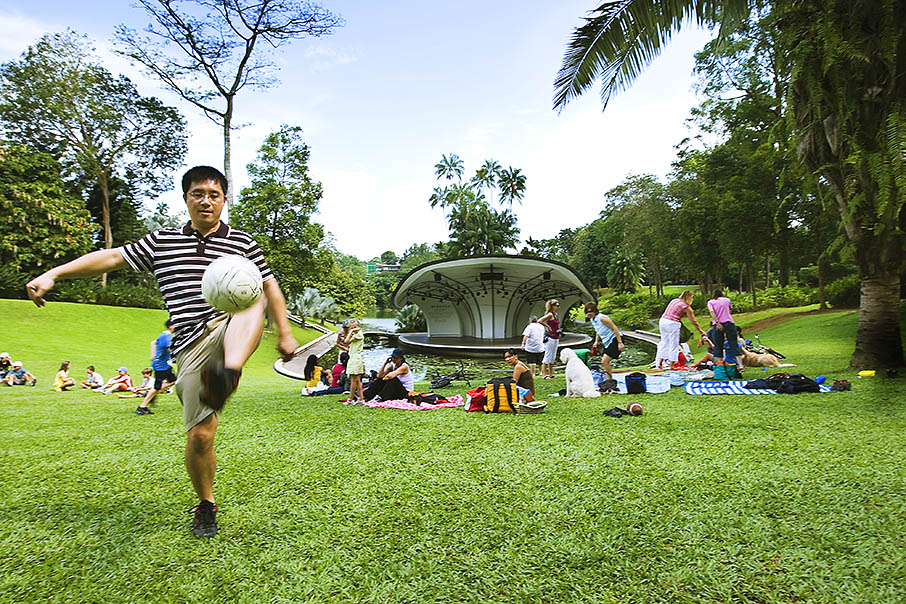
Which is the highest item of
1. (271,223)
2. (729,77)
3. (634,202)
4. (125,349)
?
(729,77)

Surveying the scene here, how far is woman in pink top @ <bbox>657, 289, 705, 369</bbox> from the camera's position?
957 centimetres

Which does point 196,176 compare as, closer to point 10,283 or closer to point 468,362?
point 468,362

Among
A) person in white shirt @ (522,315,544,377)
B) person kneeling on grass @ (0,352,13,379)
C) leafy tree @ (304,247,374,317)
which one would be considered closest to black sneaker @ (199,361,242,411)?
person in white shirt @ (522,315,544,377)

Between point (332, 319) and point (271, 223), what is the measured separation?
1265cm

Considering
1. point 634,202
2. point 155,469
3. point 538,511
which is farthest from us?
point 634,202

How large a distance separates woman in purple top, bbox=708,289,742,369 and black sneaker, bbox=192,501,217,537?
28.6ft

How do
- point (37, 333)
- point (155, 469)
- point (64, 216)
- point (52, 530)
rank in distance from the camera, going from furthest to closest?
point (64, 216)
point (37, 333)
point (155, 469)
point (52, 530)

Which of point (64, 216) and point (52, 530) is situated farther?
point (64, 216)

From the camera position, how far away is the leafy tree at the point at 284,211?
26688 mm

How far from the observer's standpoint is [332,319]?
126 ft

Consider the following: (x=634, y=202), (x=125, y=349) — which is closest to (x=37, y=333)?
(x=125, y=349)

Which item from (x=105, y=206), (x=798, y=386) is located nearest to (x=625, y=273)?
(x=105, y=206)

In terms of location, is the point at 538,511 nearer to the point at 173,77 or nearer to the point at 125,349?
the point at 125,349

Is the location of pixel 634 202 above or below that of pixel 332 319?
above
